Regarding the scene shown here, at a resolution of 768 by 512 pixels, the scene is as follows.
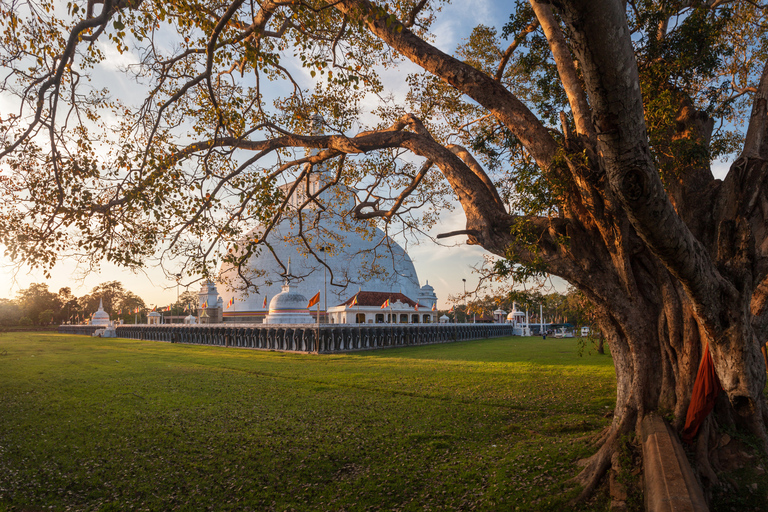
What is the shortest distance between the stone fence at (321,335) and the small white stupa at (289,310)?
171 centimetres

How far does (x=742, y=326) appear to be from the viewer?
3486mm

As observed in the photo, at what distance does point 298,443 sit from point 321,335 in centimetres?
1500

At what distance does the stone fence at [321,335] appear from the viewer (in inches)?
823

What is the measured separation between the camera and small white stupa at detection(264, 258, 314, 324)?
2611cm

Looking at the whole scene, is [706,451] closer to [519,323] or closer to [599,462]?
[599,462]

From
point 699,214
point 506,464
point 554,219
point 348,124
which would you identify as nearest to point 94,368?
point 348,124

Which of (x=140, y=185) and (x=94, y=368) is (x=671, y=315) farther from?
(x=94, y=368)

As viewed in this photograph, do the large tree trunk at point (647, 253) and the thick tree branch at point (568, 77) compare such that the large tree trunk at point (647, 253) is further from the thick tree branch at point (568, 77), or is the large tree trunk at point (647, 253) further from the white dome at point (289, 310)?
the white dome at point (289, 310)

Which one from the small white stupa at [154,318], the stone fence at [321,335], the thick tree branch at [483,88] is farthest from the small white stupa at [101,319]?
the thick tree branch at [483,88]

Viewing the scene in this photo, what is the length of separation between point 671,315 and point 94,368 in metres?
15.3

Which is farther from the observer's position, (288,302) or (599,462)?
(288,302)

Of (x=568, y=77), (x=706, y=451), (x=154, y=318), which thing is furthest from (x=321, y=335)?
(x=154, y=318)

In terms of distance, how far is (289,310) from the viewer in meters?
26.5

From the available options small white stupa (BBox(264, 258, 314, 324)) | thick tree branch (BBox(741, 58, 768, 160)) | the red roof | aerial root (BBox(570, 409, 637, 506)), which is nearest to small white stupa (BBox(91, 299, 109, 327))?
small white stupa (BBox(264, 258, 314, 324))
